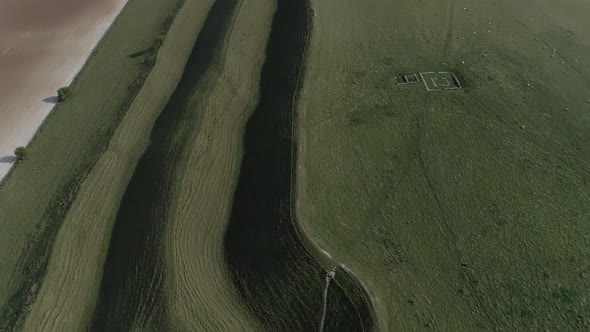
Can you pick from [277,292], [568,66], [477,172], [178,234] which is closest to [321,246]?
[277,292]

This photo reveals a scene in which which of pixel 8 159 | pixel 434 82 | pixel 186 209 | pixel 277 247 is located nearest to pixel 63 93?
pixel 8 159

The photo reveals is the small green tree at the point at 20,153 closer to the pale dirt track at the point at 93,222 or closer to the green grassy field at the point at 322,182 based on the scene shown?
the green grassy field at the point at 322,182

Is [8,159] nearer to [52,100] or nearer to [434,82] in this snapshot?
[52,100]

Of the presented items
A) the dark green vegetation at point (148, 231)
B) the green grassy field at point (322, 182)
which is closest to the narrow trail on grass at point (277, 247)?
the green grassy field at point (322, 182)

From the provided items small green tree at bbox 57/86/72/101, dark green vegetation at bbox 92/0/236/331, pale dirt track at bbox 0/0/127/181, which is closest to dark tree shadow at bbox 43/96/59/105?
pale dirt track at bbox 0/0/127/181

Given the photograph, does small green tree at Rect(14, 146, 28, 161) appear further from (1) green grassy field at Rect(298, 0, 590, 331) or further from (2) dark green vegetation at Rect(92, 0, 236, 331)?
(1) green grassy field at Rect(298, 0, 590, 331)

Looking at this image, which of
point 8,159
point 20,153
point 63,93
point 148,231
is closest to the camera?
point 148,231
